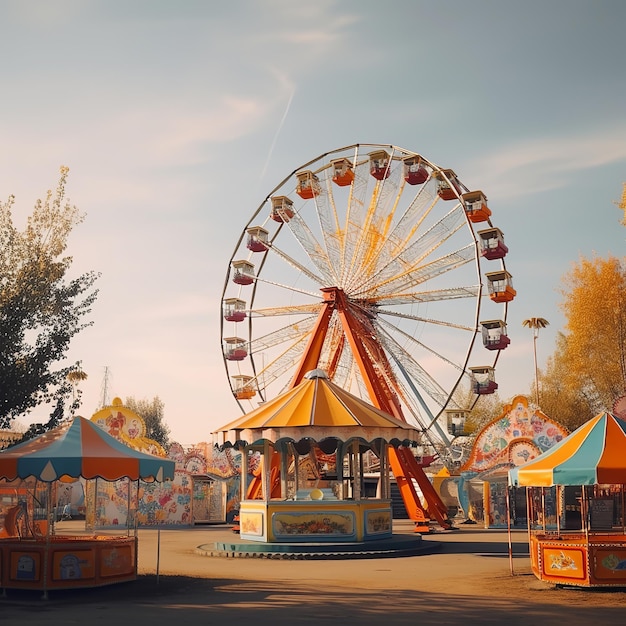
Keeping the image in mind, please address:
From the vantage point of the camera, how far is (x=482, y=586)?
13.7 metres

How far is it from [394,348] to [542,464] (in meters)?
16.2

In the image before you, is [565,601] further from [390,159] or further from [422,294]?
[390,159]

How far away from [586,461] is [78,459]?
803 centimetres

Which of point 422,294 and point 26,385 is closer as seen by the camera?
point 26,385

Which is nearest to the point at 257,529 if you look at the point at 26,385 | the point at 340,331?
the point at 26,385

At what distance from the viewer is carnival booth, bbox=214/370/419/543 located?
65.7ft

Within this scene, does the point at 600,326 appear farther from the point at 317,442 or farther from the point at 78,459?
the point at 78,459

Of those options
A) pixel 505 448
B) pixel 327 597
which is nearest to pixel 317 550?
pixel 327 597

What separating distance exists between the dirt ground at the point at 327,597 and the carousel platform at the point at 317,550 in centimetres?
51

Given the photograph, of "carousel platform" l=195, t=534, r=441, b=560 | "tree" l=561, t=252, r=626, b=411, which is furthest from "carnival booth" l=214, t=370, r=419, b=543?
"tree" l=561, t=252, r=626, b=411

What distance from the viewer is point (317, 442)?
21.1m

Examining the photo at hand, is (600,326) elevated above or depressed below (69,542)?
above

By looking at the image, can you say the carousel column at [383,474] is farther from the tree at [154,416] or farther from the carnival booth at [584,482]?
the tree at [154,416]

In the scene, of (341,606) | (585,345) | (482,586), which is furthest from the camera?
(585,345)
